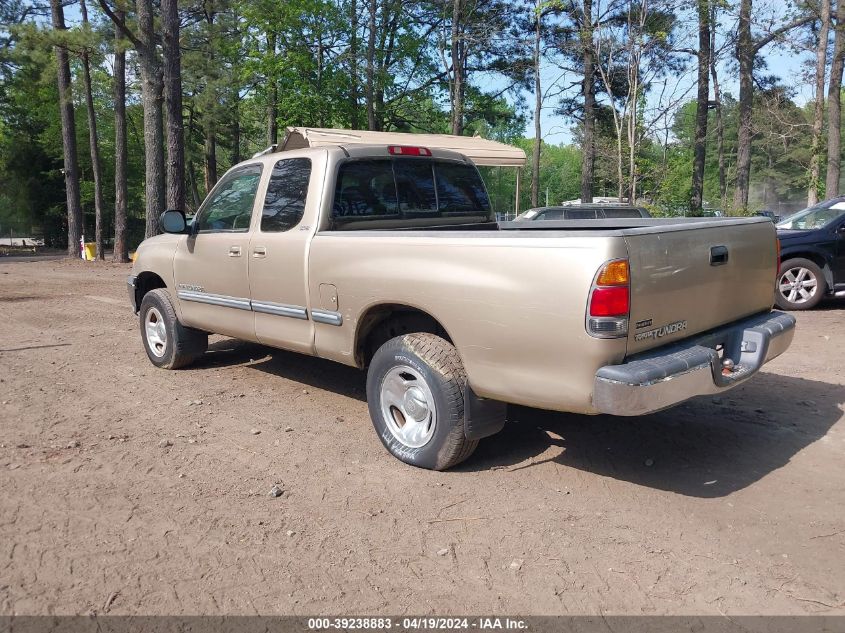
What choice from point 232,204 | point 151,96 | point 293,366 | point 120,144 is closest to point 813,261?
point 293,366

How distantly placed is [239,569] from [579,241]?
2208 millimetres

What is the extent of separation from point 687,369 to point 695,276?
59 cm

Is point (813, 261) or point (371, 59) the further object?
point (371, 59)

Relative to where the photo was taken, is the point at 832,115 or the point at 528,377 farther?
the point at 832,115

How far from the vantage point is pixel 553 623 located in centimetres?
Result: 268

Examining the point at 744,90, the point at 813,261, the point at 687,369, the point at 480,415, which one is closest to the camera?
the point at 687,369

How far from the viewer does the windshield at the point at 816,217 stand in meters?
9.97

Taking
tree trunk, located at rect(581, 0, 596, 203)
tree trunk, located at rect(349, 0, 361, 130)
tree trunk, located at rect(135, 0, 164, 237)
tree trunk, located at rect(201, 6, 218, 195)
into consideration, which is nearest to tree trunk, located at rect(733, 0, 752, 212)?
tree trunk, located at rect(581, 0, 596, 203)

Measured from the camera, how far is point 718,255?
3.92m

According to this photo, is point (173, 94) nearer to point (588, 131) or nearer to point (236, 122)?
point (588, 131)

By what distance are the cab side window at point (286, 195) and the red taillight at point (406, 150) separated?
0.65 m

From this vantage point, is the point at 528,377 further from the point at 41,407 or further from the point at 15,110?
the point at 15,110

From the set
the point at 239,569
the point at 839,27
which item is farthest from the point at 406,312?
the point at 839,27

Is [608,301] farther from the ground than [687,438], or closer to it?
farther from the ground
